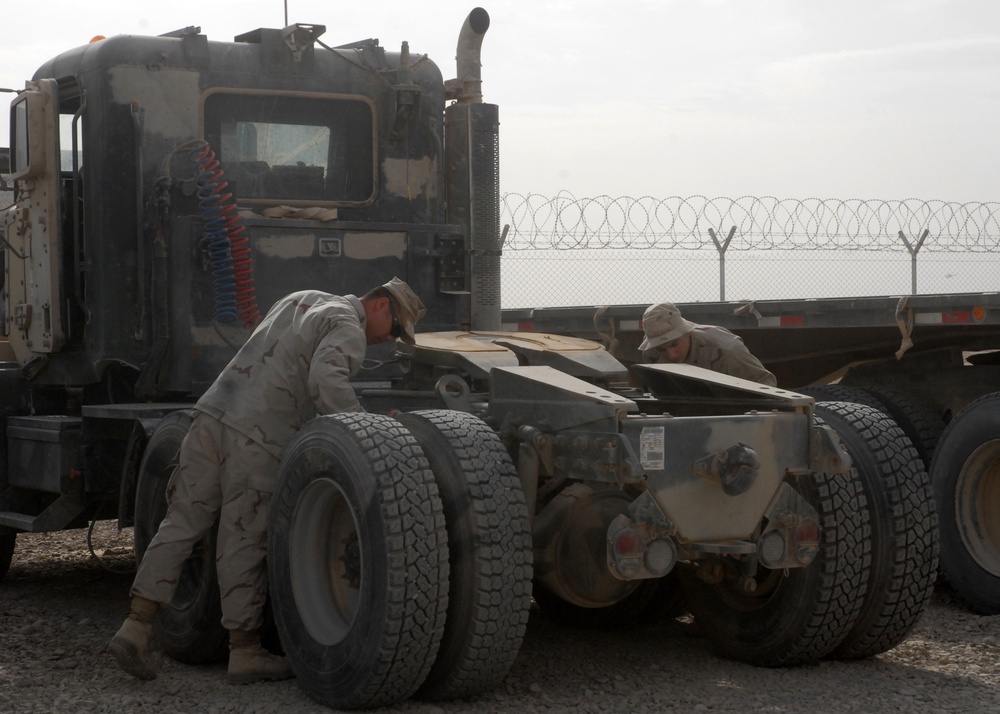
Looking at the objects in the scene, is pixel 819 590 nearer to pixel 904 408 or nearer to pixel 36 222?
pixel 904 408

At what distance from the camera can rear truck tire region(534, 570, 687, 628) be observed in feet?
19.9

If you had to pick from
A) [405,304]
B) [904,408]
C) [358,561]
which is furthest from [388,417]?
[904,408]

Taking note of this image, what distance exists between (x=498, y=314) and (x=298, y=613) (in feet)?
8.83

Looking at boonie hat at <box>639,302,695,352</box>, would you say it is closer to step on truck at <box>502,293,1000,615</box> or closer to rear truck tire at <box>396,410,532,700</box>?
step on truck at <box>502,293,1000,615</box>

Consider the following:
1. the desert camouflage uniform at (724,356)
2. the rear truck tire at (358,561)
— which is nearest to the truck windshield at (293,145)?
the desert camouflage uniform at (724,356)

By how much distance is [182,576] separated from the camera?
5.91 meters

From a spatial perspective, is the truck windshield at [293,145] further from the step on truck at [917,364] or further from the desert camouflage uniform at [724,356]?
the step on truck at [917,364]

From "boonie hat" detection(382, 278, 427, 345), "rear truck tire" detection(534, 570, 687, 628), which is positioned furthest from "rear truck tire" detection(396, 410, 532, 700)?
"rear truck tire" detection(534, 570, 687, 628)

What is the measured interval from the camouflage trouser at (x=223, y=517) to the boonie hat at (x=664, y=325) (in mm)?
2080

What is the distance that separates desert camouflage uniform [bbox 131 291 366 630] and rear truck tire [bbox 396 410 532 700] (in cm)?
75

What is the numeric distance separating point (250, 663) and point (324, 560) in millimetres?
568

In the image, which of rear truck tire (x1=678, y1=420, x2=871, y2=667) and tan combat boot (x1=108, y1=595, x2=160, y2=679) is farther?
tan combat boot (x1=108, y1=595, x2=160, y2=679)

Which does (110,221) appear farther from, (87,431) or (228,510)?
(228,510)

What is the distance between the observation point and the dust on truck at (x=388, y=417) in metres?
4.66
